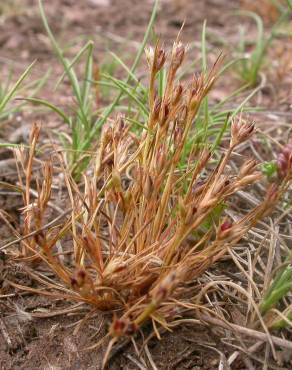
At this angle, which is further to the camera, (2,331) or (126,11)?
(126,11)

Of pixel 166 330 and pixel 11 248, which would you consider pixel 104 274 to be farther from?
pixel 11 248

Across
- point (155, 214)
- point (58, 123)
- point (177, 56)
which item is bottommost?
point (58, 123)

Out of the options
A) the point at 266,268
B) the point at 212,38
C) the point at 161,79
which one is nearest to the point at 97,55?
the point at 212,38

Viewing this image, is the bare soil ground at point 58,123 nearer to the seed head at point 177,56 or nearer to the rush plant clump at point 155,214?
the rush plant clump at point 155,214

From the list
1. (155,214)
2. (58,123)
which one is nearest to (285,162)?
(155,214)

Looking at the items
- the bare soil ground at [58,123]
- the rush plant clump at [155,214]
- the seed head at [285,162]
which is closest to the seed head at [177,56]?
the rush plant clump at [155,214]

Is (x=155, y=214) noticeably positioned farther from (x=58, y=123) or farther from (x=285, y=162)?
(x=58, y=123)

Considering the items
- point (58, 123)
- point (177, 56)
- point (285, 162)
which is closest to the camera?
point (285, 162)

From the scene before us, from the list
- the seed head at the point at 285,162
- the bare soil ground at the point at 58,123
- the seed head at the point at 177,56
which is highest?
the seed head at the point at 177,56
